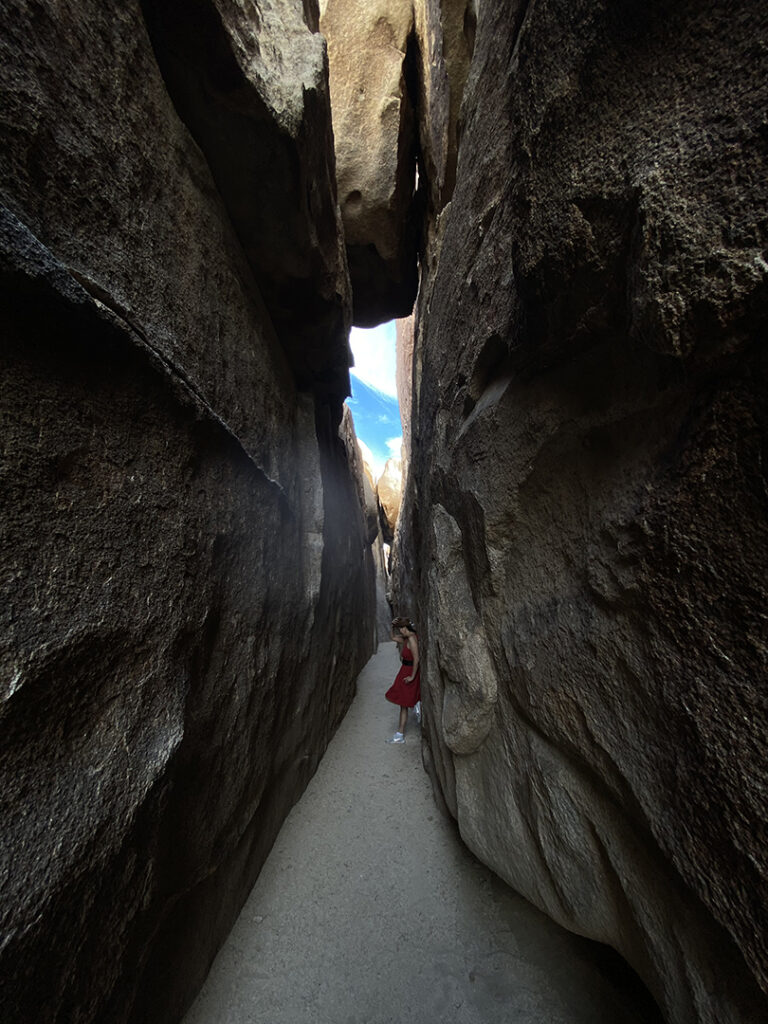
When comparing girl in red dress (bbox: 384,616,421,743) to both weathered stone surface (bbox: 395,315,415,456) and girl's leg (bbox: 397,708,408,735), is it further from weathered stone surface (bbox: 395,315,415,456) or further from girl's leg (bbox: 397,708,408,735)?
weathered stone surface (bbox: 395,315,415,456)

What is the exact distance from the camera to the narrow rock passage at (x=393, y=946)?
179 centimetres

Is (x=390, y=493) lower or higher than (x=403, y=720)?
higher

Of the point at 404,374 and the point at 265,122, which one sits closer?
the point at 265,122

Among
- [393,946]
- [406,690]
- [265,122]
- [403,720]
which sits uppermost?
[265,122]

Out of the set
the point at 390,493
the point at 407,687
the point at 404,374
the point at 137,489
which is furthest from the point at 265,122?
the point at 390,493

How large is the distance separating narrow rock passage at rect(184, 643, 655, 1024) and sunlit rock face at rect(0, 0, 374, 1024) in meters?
0.27

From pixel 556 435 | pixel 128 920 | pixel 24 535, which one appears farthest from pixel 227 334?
pixel 128 920

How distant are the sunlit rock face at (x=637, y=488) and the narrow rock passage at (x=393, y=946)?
0.50m

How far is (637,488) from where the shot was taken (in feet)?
3.91

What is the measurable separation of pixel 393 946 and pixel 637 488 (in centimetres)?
275

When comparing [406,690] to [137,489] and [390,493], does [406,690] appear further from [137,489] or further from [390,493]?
[390,493]

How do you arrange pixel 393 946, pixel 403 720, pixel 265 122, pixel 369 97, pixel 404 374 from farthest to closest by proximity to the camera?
pixel 404 374
pixel 403 720
pixel 369 97
pixel 393 946
pixel 265 122

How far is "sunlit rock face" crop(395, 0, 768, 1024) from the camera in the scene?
2.83ft

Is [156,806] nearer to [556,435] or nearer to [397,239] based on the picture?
[556,435]
